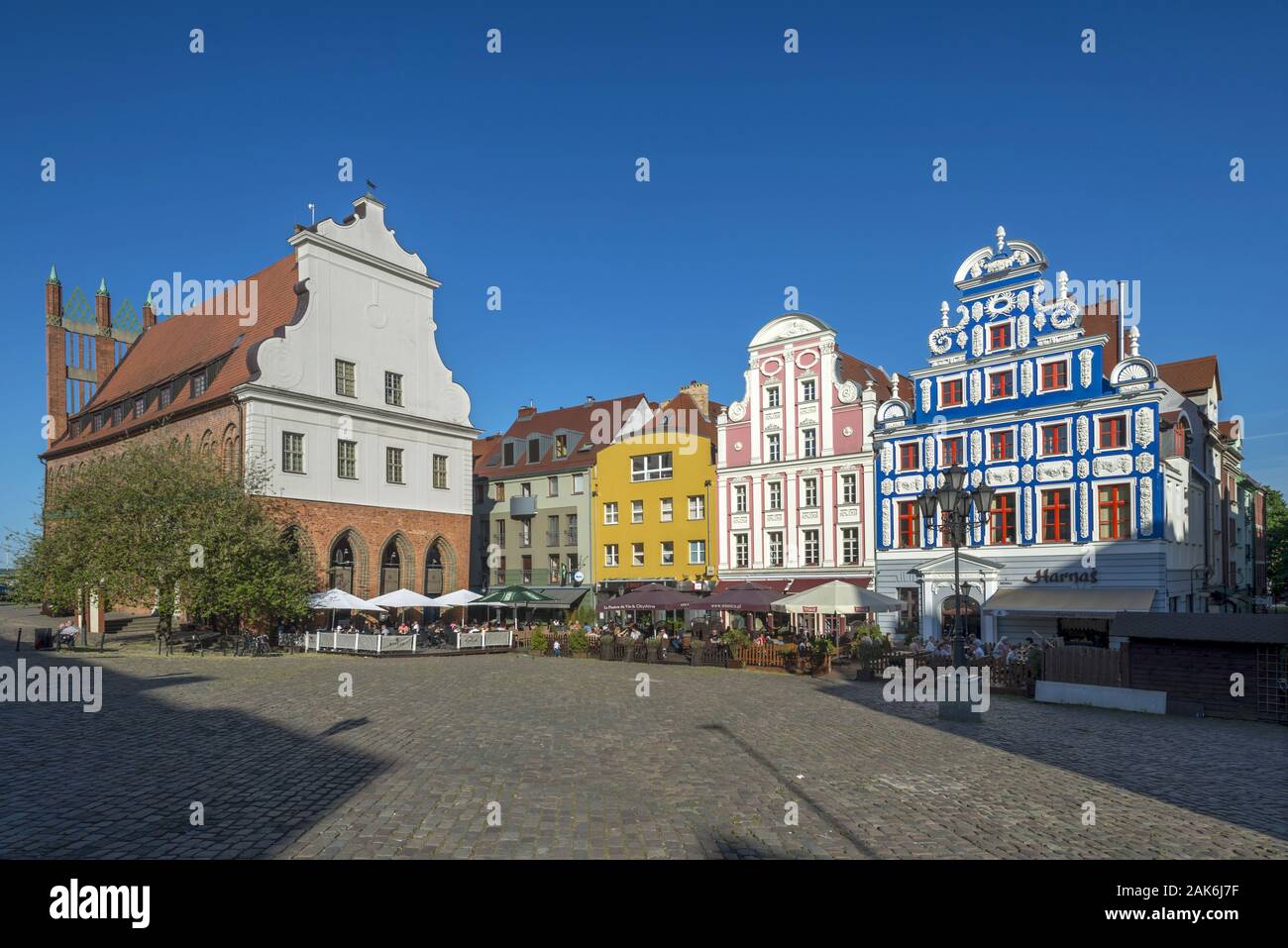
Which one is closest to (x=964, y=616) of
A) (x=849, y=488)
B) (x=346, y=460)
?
(x=849, y=488)

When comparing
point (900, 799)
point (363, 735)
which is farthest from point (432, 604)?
point (900, 799)

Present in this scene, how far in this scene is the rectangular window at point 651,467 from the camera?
1940 inches

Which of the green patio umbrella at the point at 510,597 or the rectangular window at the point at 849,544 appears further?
the green patio umbrella at the point at 510,597

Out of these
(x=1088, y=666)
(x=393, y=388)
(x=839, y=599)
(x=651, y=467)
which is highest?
(x=393, y=388)

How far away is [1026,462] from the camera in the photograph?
1374 inches

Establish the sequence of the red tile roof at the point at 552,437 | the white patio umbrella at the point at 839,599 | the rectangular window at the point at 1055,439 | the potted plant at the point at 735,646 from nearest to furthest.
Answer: the white patio umbrella at the point at 839,599
the potted plant at the point at 735,646
the rectangular window at the point at 1055,439
the red tile roof at the point at 552,437

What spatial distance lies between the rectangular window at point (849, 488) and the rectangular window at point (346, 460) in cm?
2336

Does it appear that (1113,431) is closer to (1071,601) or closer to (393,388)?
(1071,601)

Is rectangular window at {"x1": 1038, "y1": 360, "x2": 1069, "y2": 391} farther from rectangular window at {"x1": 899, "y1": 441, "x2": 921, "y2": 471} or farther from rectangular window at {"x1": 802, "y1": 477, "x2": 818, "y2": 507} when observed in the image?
rectangular window at {"x1": 802, "y1": 477, "x2": 818, "y2": 507}

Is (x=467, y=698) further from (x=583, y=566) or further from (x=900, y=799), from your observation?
(x=583, y=566)

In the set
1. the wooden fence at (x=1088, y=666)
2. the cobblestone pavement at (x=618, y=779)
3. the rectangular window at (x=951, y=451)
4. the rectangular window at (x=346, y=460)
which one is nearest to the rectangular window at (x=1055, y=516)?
the rectangular window at (x=951, y=451)

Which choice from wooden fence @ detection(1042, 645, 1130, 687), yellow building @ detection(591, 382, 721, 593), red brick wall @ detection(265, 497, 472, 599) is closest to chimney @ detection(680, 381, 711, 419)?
yellow building @ detection(591, 382, 721, 593)

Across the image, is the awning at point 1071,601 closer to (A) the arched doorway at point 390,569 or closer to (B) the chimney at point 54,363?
(A) the arched doorway at point 390,569

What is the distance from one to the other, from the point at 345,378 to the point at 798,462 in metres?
22.5
